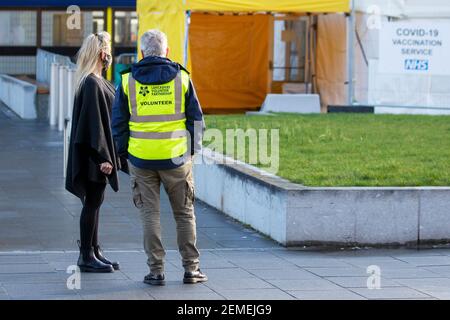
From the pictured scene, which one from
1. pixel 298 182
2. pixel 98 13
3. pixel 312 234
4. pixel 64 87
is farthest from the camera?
pixel 98 13

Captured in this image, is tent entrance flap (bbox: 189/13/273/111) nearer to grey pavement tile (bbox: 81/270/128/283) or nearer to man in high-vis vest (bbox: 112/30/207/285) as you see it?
grey pavement tile (bbox: 81/270/128/283)

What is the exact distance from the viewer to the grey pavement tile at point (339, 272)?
29.5 ft

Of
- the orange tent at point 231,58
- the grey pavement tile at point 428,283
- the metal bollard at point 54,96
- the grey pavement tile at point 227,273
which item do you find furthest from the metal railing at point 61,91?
the grey pavement tile at point 428,283

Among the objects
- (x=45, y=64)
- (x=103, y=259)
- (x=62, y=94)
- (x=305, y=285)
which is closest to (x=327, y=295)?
(x=305, y=285)

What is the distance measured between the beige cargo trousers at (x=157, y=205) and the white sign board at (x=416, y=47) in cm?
1483

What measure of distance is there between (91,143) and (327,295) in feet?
7.22

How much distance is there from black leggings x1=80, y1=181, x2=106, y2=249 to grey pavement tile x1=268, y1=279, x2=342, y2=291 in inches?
58.6

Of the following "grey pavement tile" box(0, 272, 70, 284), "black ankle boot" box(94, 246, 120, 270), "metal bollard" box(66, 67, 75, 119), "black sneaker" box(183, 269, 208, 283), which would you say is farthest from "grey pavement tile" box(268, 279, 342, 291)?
"metal bollard" box(66, 67, 75, 119)

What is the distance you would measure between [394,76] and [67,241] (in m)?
13.7

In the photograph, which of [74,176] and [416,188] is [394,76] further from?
[74,176]

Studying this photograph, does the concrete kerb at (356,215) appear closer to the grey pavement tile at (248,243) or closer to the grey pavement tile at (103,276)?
the grey pavement tile at (248,243)

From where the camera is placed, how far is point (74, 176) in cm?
898

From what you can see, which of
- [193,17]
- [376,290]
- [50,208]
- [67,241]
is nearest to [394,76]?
[193,17]

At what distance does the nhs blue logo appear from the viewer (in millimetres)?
22609
